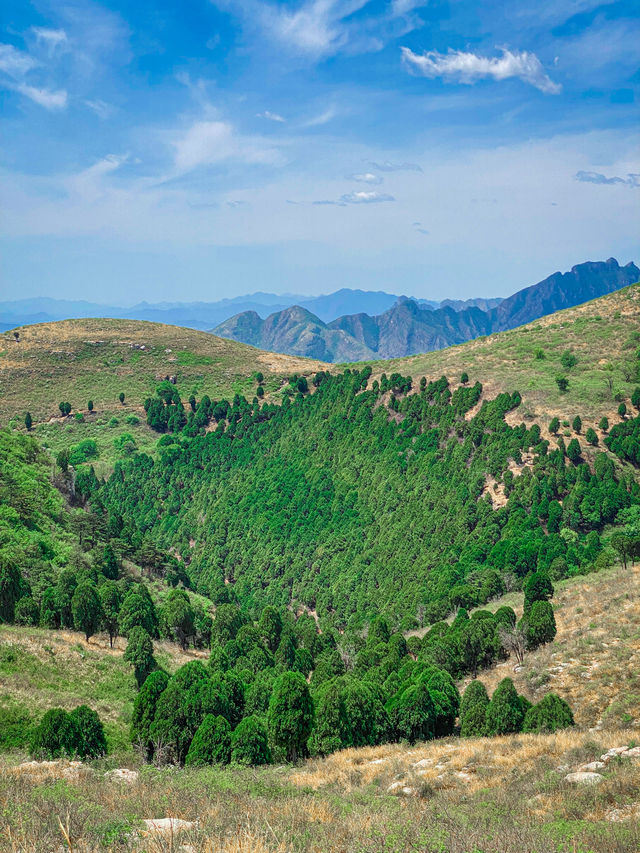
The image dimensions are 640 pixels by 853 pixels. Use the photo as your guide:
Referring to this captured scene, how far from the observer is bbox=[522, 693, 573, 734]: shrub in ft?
81.3

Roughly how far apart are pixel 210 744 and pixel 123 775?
8.89 m

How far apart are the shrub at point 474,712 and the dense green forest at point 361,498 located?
1092 inches

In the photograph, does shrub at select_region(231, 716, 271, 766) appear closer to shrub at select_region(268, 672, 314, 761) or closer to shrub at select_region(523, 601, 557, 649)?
shrub at select_region(268, 672, 314, 761)

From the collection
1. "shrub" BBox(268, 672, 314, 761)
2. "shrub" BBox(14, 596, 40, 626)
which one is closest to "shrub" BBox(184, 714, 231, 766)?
"shrub" BBox(268, 672, 314, 761)

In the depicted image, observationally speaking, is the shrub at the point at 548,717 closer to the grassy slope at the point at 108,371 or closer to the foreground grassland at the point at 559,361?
the foreground grassland at the point at 559,361

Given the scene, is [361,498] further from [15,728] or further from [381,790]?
[381,790]

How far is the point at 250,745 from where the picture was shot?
83.1 feet

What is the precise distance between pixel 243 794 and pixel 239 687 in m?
19.9

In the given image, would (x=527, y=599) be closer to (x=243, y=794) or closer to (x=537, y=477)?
→ (x=537, y=477)

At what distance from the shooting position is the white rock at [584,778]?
14.8 meters

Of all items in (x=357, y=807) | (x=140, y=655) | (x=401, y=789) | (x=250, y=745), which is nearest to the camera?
(x=357, y=807)

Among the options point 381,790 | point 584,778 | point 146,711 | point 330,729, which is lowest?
point 330,729

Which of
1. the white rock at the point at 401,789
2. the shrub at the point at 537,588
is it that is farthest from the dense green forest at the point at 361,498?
the white rock at the point at 401,789

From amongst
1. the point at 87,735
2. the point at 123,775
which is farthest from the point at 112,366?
the point at 123,775
